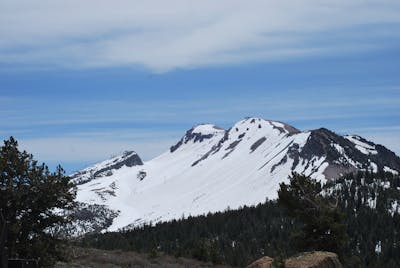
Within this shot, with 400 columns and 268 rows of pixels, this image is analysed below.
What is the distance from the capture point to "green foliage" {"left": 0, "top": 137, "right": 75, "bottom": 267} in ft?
104

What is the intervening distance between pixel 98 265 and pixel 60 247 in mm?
13908

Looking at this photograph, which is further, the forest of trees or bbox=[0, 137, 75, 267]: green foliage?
the forest of trees

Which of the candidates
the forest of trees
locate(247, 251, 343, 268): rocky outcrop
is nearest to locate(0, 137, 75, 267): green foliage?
locate(247, 251, 343, 268): rocky outcrop

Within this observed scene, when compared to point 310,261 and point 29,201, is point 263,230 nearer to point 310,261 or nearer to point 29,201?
point 310,261

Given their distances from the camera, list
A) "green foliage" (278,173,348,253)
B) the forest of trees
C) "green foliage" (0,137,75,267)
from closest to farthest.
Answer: "green foliage" (0,137,75,267), "green foliage" (278,173,348,253), the forest of trees

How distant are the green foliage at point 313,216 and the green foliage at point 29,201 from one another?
23002mm

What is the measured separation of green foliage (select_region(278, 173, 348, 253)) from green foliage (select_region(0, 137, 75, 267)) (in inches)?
906

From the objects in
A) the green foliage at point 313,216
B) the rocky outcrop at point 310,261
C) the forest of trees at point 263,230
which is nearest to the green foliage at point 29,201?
the rocky outcrop at point 310,261

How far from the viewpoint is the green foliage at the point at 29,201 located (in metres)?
31.6

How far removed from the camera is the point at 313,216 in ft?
163

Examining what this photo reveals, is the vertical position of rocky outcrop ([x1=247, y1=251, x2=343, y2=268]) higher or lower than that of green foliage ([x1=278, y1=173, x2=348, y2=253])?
lower

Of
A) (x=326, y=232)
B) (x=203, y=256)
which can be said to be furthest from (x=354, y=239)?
(x=326, y=232)

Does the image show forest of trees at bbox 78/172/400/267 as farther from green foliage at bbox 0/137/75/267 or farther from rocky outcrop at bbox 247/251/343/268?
green foliage at bbox 0/137/75/267

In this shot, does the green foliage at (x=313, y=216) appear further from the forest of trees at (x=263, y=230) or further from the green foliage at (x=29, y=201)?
the forest of trees at (x=263, y=230)
